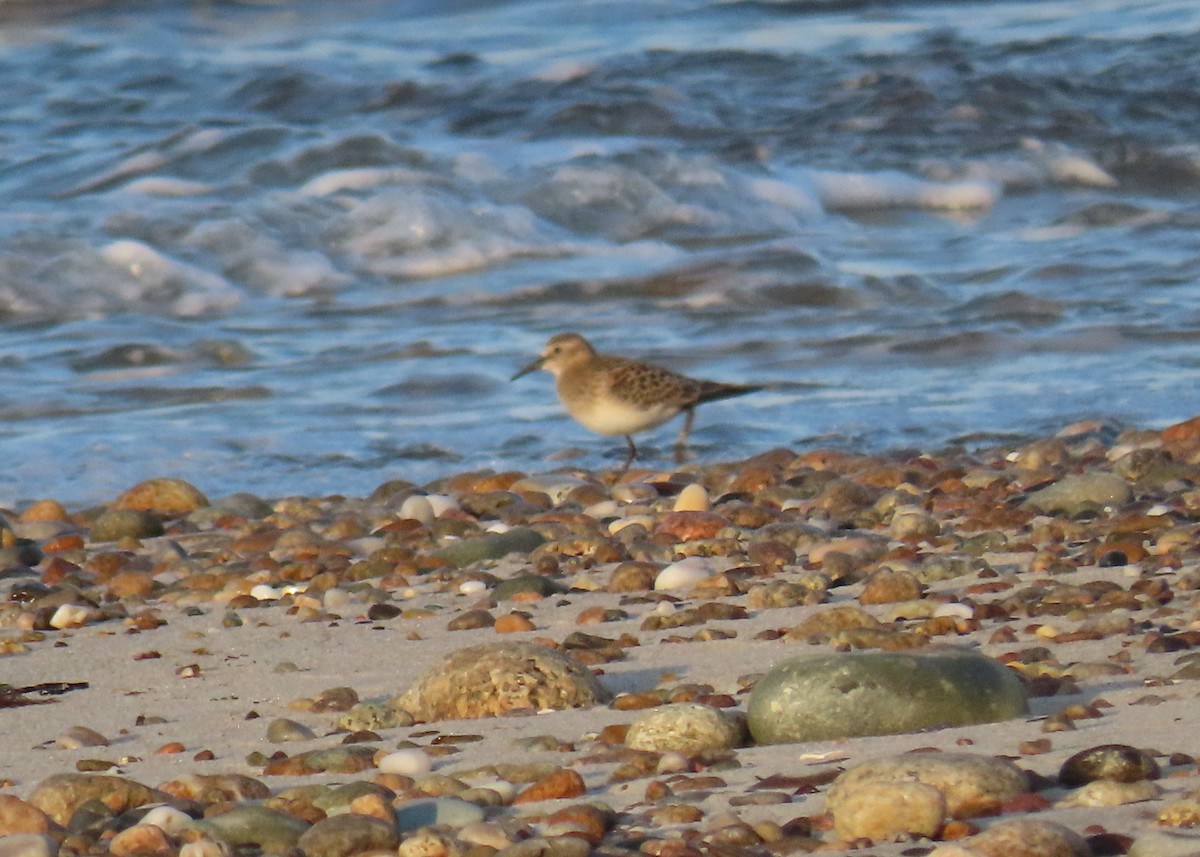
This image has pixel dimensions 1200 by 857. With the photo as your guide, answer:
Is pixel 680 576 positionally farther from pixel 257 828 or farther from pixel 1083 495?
pixel 257 828

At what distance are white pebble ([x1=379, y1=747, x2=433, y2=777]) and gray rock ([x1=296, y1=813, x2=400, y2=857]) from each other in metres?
0.41

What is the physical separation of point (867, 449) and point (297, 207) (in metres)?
6.35

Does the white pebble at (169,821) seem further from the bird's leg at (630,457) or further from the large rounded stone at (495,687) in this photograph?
the bird's leg at (630,457)

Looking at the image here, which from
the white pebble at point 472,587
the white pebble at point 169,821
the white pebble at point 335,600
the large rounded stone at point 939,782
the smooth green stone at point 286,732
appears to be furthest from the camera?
the white pebble at point 472,587

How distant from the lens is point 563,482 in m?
6.26

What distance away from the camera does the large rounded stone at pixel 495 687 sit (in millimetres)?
3314

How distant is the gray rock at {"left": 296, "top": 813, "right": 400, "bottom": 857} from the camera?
2.43 metres

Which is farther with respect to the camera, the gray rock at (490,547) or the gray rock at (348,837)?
the gray rock at (490,547)

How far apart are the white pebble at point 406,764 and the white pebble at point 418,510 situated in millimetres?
2789

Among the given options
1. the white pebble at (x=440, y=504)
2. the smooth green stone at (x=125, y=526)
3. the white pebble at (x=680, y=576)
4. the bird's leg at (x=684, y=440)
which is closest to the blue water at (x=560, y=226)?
the bird's leg at (x=684, y=440)

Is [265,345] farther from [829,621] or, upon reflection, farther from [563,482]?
[829,621]

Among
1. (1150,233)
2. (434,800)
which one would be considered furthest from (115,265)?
(434,800)

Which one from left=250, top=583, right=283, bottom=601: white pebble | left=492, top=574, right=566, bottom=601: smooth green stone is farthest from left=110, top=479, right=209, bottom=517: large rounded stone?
left=492, top=574, right=566, bottom=601: smooth green stone

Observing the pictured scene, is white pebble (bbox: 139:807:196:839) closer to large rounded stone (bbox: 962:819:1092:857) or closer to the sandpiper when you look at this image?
large rounded stone (bbox: 962:819:1092:857)
